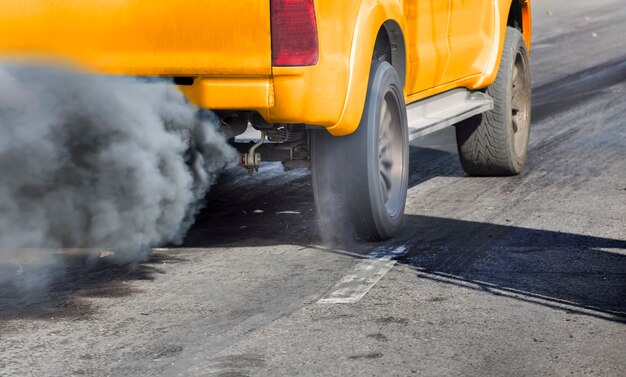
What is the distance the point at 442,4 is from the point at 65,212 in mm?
2823

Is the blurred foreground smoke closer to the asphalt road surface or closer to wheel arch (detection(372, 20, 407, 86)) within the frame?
the asphalt road surface

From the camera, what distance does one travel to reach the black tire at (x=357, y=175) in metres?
6.79

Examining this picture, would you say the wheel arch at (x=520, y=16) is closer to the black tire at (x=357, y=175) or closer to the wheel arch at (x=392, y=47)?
the wheel arch at (x=392, y=47)

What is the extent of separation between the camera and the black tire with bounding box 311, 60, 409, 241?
6793 millimetres

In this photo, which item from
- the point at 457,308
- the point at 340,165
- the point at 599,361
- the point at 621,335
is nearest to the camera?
the point at 599,361

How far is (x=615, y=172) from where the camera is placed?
924 centimetres

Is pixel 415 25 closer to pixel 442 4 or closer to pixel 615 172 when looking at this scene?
pixel 442 4

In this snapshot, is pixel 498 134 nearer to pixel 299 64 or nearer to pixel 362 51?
pixel 362 51

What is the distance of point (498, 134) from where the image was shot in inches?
365

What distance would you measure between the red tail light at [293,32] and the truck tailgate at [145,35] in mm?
42

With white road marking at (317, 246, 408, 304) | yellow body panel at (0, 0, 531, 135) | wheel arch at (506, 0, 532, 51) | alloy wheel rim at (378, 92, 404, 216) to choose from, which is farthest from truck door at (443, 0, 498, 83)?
white road marking at (317, 246, 408, 304)

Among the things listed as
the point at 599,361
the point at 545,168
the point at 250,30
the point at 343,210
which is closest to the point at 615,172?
the point at 545,168

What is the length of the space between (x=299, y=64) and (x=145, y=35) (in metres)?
0.75

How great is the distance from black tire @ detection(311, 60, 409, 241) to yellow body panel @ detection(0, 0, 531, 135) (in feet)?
0.68
